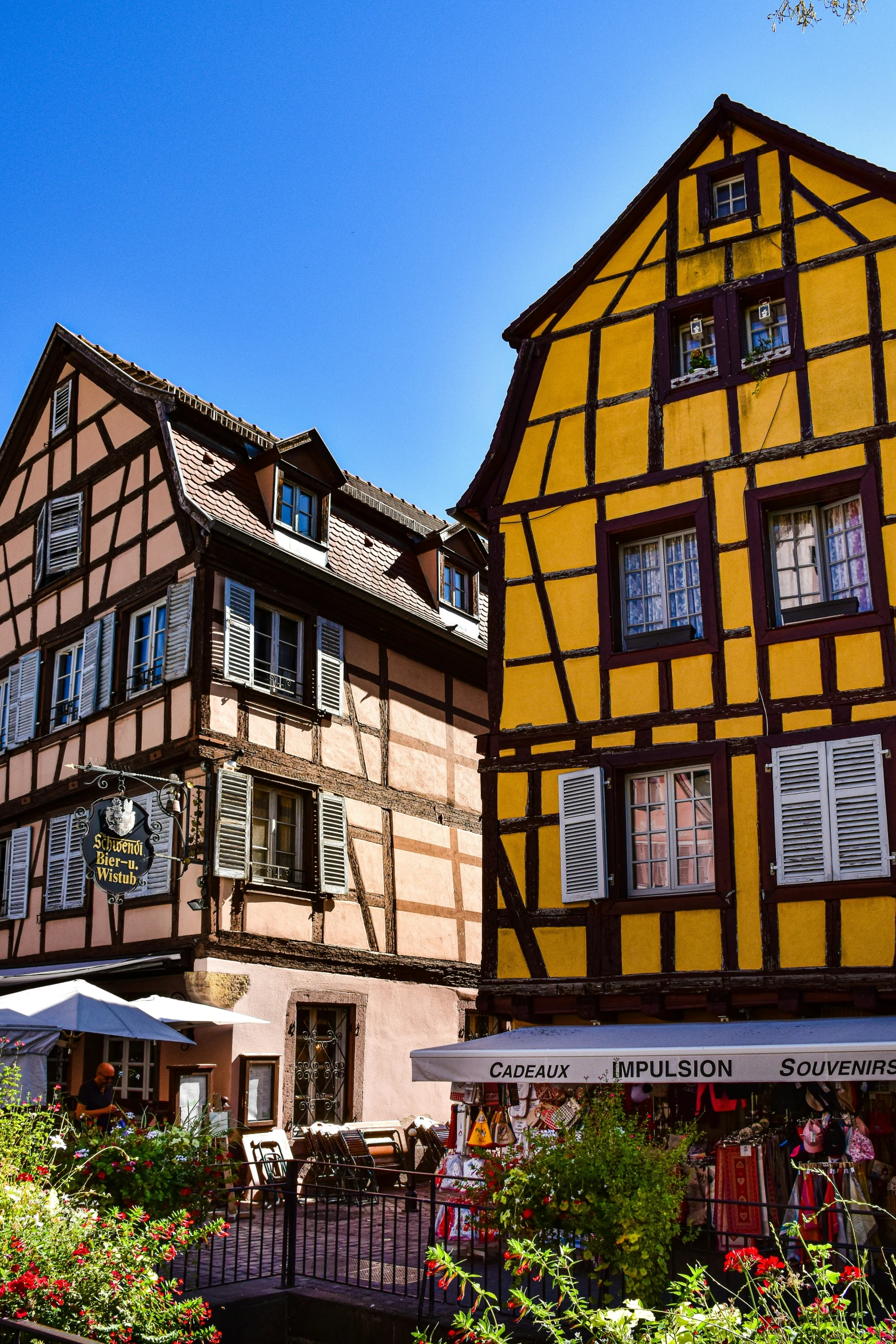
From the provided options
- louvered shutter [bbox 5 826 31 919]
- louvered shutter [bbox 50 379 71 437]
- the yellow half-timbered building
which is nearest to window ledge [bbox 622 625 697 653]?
the yellow half-timbered building

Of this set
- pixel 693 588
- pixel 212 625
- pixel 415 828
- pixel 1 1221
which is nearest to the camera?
pixel 1 1221

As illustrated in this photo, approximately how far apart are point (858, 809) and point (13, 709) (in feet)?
46.7

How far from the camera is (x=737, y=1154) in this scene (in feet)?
36.2

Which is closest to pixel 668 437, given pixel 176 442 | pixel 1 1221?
pixel 176 442

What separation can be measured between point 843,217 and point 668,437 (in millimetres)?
2887

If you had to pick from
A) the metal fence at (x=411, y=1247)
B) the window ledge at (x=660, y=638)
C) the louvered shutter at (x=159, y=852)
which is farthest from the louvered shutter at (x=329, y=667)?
the metal fence at (x=411, y=1247)

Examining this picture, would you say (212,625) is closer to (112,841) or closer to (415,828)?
(112,841)

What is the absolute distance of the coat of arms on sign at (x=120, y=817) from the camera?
14992mm

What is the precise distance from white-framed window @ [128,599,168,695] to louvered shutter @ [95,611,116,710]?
0.35 m

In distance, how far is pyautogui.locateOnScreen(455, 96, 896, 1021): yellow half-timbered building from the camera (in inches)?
470

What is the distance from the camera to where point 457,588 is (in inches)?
867

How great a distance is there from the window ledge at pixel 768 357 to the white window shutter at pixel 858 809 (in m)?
4.13

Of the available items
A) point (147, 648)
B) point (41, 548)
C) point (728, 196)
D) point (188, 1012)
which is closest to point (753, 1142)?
point (188, 1012)

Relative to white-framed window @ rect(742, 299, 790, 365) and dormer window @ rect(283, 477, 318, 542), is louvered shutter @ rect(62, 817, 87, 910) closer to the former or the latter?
dormer window @ rect(283, 477, 318, 542)
